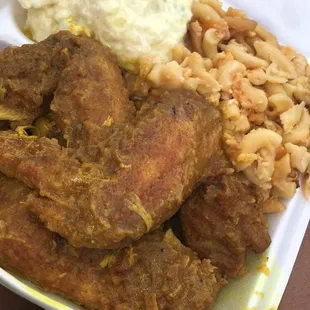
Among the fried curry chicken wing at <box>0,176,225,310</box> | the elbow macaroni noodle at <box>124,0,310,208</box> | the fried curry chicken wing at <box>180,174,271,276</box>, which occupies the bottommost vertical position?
the fried curry chicken wing at <box>0,176,225,310</box>

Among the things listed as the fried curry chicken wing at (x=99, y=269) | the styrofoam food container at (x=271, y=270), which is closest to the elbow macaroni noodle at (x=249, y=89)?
the styrofoam food container at (x=271, y=270)

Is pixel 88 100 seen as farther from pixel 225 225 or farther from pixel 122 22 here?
pixel 225 225

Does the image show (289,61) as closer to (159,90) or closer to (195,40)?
Answer: (195,40)

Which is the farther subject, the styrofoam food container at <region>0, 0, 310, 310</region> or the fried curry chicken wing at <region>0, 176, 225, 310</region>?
the styrofoam food container at <region>0, 0, 310, 310</region>

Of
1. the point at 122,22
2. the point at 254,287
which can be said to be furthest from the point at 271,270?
the point at 122,22

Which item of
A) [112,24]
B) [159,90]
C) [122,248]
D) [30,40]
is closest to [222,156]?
[159,90]

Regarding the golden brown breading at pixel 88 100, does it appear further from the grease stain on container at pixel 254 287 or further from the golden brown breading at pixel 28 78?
the grease stain on container at pixel 254 287

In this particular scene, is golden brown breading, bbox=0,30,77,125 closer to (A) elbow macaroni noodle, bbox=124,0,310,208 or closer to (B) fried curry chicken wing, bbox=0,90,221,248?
(B) fried curry chicken wing, bbox=0,90,221,248

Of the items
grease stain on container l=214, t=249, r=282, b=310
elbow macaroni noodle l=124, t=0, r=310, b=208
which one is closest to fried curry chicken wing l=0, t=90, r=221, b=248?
elbow macaroni noodle l=124, t=0, r=310, b=208
